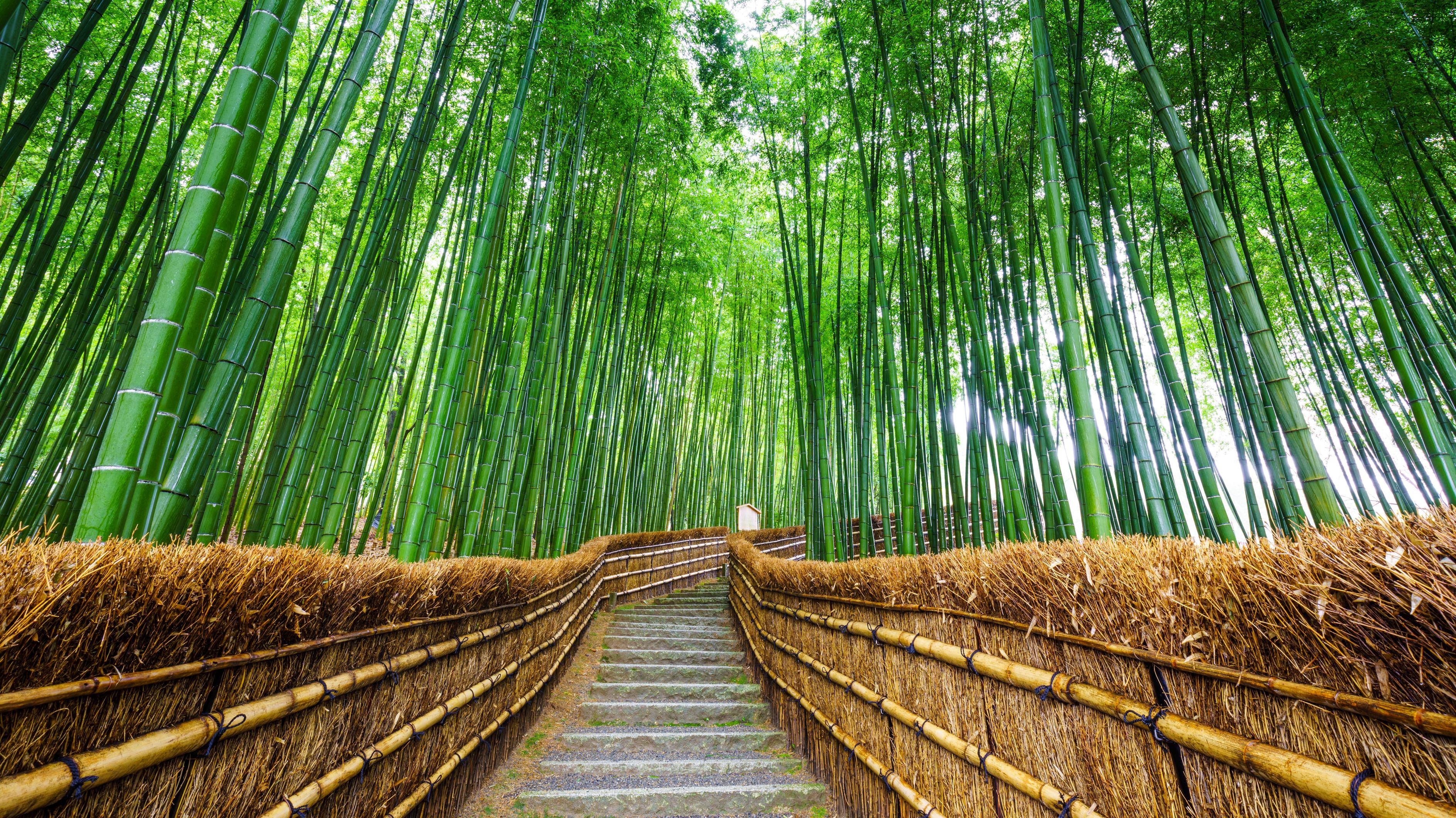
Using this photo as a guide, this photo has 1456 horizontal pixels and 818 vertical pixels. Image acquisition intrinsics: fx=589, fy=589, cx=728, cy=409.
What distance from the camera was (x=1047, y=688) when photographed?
4.05 ft

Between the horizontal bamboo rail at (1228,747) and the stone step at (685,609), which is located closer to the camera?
the horizontal bamboo rail at (1228,747)

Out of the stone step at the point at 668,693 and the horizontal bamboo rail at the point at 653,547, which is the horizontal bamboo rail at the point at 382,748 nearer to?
the stone step at the point at 668,693

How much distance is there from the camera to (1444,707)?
64cm

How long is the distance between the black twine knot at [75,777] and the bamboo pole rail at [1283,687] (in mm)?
1574

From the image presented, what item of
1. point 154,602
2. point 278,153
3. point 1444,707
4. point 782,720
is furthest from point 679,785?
point 278,153

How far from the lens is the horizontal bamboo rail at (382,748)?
1188mm

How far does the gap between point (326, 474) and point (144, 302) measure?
3.56 feet

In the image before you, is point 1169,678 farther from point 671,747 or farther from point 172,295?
point 671,747

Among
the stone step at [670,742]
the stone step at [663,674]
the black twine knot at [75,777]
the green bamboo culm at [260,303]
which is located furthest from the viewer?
the stone step at [663,674]

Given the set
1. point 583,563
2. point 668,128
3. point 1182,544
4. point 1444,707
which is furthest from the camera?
point 668,128

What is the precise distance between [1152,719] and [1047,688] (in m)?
0.25

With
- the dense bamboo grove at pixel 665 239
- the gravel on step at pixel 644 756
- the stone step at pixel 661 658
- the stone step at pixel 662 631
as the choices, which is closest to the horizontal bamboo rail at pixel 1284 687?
the dense bamboo grove at pixel 665 239

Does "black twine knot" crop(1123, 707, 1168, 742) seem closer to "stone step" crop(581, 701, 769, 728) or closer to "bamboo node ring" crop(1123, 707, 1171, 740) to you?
"bamboo node ring" crop(1123, 707, 1171, 740)

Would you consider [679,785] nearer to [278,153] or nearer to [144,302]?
[278,153]
